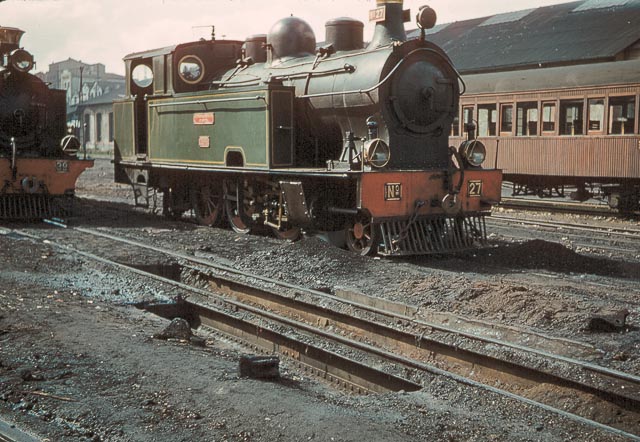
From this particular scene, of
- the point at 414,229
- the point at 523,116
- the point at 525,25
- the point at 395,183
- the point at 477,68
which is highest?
the point at 525,25

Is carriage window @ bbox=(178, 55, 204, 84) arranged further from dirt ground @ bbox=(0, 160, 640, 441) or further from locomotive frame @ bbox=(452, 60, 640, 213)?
locomotive frame @ bbox=(452, 60, 640, 213)

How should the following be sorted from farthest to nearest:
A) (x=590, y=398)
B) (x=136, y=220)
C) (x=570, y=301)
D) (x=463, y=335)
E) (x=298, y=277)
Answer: (x=136, y=220) → (x=298, y=277) → (x=570, y=301) → (x=463, y=335) → (x=590, y=398)

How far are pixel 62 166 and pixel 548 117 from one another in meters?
9.84

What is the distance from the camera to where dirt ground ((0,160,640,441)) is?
4008mm

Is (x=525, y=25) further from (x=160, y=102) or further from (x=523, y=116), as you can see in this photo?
(x=160, y=102)

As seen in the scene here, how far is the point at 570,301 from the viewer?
6.38m

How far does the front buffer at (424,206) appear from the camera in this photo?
28.2 feet

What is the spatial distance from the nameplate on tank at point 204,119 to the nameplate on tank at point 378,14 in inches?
123

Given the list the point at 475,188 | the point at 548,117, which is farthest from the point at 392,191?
the point at 548,117

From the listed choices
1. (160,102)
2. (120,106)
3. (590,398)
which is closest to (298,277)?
(590,398)

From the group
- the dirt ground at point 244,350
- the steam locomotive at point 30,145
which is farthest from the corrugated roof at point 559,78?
the steam locomotive at point 30,145

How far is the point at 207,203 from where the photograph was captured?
12445mm

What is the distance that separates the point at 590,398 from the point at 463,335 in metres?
1.32

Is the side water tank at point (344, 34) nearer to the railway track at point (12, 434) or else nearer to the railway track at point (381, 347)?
the railway track at point (381, 347)
